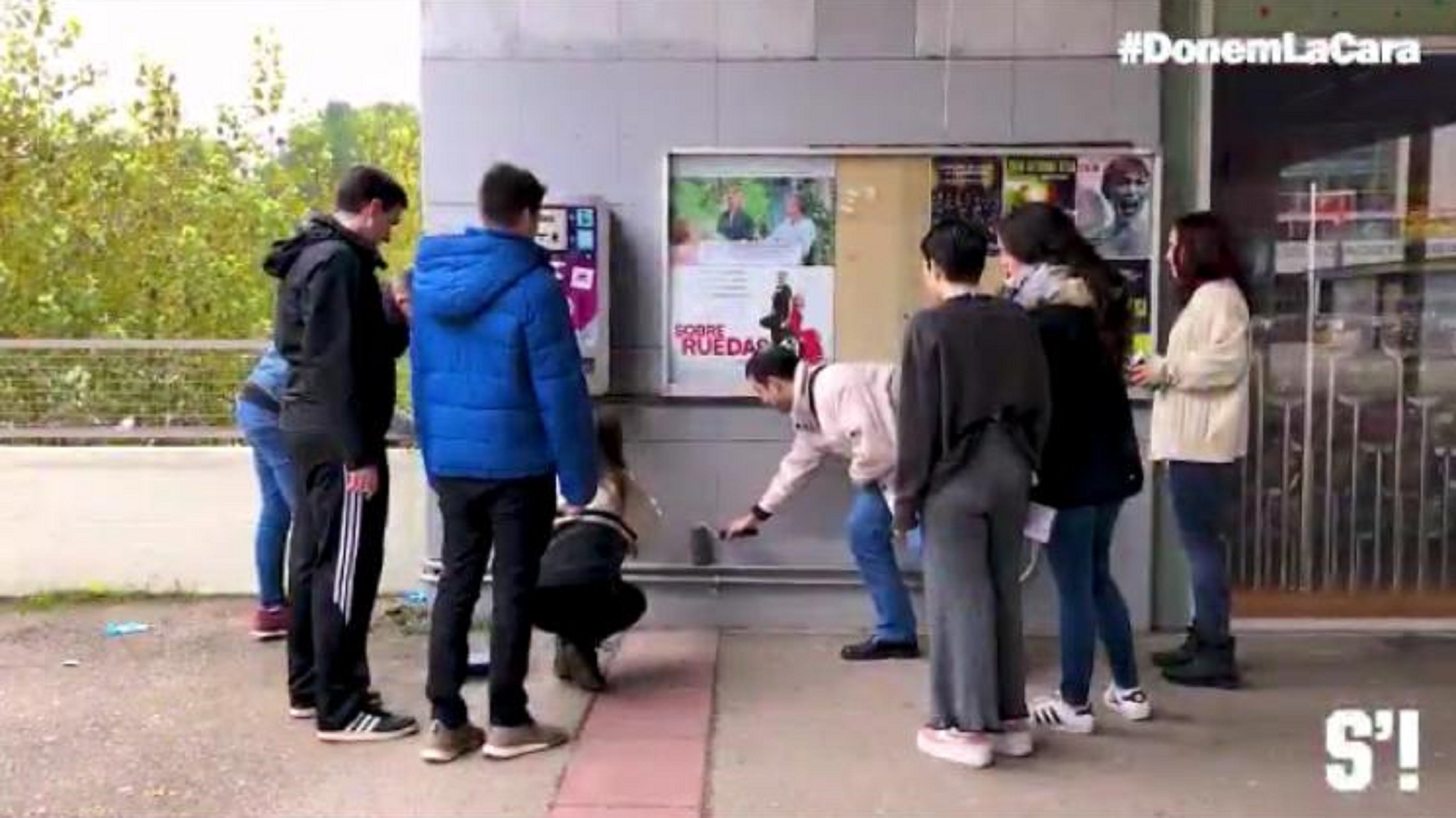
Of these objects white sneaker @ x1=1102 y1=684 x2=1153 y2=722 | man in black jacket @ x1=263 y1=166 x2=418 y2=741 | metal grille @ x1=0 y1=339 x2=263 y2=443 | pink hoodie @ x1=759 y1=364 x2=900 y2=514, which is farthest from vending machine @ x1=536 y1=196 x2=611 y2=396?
white sneaker @ x1=1102 y1=684 x2=1153 y2=722

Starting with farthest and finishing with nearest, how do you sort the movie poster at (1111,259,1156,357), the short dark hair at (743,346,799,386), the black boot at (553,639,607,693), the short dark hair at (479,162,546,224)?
the movie poster at (1111,259,1156,357)
the short dark hair at (743,346,799,386)
the black boot at (553,639,607,693)
the short dark hair at (479,162,546,224)

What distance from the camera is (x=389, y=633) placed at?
6.35 metres

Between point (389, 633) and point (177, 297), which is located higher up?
point (177, 297)

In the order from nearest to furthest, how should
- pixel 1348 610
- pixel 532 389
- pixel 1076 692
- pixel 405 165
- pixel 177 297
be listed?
pixel 532 389 < pixel 1076 692 < pixel 1348 610 < pixel 177 297 < pixel 405 165

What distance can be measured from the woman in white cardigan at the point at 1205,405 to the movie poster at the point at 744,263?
1.33 meters

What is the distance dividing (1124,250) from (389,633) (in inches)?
A: 129

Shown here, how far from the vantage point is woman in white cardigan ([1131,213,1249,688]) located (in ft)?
17.6

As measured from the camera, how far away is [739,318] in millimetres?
6145

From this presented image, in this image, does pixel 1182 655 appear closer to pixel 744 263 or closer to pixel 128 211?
pixel 744 263

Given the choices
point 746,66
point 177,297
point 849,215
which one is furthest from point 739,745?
point 177,297

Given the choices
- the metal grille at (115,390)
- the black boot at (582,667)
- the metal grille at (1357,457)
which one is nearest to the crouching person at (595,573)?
the black boot at (582,667)

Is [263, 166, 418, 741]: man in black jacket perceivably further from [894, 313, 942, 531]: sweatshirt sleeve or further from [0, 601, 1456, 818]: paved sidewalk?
[894, 313, 942, 531]: sweatshirt sleeve

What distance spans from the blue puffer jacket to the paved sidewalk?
2.95ft

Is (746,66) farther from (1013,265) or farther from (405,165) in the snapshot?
(405,165)
